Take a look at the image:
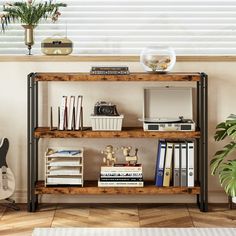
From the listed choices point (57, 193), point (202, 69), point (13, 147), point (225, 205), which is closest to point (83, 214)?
point (57, 193)

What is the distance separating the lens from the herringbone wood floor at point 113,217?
161 inches

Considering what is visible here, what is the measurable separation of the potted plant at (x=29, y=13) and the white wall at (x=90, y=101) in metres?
0.24

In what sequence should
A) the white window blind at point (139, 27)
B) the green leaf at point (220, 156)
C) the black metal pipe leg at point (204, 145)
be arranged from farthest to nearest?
the white window blind at point (139, 27) < the black metal pipe leg at point (204, 145) < the green leaf at point (220, 156)

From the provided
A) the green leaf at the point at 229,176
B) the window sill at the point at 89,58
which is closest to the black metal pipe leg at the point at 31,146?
the window sill at the point at 89,58

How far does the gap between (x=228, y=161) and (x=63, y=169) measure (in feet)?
3.68

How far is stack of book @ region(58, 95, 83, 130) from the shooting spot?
436 cm

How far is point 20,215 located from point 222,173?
134 centimetres

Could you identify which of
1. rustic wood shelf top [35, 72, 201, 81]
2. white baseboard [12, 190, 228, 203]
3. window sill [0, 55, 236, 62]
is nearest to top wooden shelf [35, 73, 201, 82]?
rustic wood shelf top [35, 72, 201, 81]

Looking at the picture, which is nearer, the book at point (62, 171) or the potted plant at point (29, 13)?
the book at point (62, 171)

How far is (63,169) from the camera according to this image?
173 inches

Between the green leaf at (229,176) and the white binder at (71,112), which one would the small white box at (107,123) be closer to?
the white binder at (71,112)

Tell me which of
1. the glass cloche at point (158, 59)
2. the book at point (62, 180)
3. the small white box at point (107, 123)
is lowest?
the book at point (62, 180)

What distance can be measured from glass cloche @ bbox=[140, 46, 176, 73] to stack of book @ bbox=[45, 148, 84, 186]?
74cm

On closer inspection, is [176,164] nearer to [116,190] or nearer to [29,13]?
[116,190]
